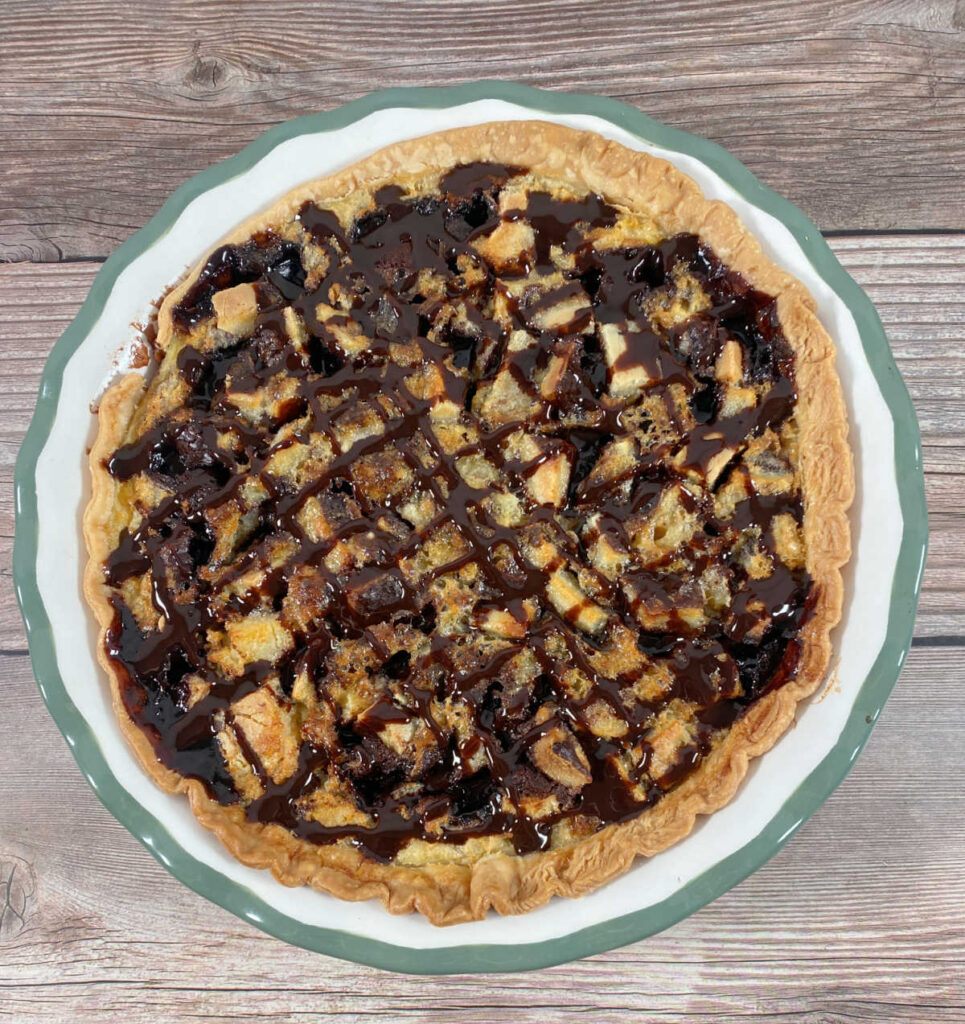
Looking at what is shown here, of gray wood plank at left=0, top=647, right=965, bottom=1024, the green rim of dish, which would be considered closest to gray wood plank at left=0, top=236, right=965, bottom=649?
gray wood plank at left=0, top=647, right=965, bottom=1024

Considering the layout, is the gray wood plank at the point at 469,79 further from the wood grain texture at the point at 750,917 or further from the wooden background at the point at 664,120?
the wood grain texture at the point at 750,917

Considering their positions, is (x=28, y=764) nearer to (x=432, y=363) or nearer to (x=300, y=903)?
(x=300, y=903)

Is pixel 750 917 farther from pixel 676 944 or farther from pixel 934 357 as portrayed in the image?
pixel 934 357

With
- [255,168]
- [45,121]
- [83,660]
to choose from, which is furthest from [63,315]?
[83,660]

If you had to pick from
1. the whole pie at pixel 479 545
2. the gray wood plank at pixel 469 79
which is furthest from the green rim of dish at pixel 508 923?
the gray wood plank at pixel 469 79

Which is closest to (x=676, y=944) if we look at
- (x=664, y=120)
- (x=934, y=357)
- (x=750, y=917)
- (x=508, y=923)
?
(x=750, y=917)

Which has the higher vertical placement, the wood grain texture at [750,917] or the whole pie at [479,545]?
the whole pie at [479,545]
